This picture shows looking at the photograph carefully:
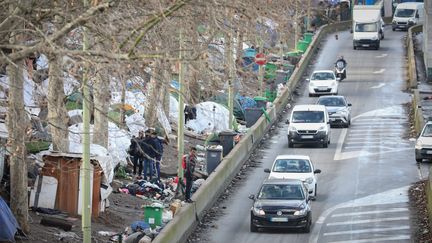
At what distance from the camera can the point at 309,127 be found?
4759 cm

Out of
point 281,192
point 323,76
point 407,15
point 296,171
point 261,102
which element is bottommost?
point 281,192

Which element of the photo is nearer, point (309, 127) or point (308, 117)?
point (309, 127)

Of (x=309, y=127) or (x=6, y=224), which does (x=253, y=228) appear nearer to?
(x=6, y=224)

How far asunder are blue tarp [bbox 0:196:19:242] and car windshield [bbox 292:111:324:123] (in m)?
23.6

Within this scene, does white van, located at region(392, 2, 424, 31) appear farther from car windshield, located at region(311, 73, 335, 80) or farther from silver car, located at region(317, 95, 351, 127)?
silver car, located at region(317, 95, 351, 127)

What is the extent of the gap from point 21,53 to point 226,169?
24.5m

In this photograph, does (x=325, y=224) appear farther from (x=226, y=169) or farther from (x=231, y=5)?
(x=231, y=5)

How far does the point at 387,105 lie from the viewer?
61.2 meters

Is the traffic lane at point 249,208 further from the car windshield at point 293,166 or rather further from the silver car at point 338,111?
the silver car at point 338,111

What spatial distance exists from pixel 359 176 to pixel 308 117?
684 cm

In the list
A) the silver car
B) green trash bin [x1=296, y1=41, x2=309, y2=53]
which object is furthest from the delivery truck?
the silver car

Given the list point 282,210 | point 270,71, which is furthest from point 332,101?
point 282,210

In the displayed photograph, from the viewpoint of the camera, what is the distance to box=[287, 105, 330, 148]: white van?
47.5 m

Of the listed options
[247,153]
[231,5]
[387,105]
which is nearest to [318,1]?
[387,105]
